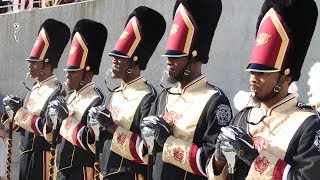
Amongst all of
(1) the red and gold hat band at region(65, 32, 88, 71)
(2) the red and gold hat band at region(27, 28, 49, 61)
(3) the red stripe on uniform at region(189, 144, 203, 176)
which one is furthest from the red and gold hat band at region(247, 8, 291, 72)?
(2) the red and gold hat band at region(27, 28, 49, 61)

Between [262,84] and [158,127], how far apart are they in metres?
0.89

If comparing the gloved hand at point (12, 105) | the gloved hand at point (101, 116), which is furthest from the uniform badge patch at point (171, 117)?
the gloved hand at point (12, 105)

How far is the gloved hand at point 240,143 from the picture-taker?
12.3ft

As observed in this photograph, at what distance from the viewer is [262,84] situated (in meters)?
3.95

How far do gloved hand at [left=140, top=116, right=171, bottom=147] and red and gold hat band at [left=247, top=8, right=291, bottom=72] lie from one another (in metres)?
0.84

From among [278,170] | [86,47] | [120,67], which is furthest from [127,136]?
[278,170]

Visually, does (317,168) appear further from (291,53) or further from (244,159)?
(291,53)

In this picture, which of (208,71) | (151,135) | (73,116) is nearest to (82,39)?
(73,116)

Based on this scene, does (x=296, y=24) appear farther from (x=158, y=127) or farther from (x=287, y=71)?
(x=158, y=127)

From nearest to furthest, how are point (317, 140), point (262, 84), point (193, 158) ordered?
point (317, 140), point (262, 84), point (193, 158)

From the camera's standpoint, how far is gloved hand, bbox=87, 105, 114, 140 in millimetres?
→ 5203

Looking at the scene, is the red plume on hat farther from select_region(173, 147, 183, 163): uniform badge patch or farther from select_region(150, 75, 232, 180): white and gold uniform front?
select_region(173, 147, 183, 163): uniform badge patch

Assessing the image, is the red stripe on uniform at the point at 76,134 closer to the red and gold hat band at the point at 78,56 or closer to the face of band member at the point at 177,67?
the red and gold hat band at the point at 78,56

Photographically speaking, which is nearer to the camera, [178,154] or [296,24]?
[296,24]
